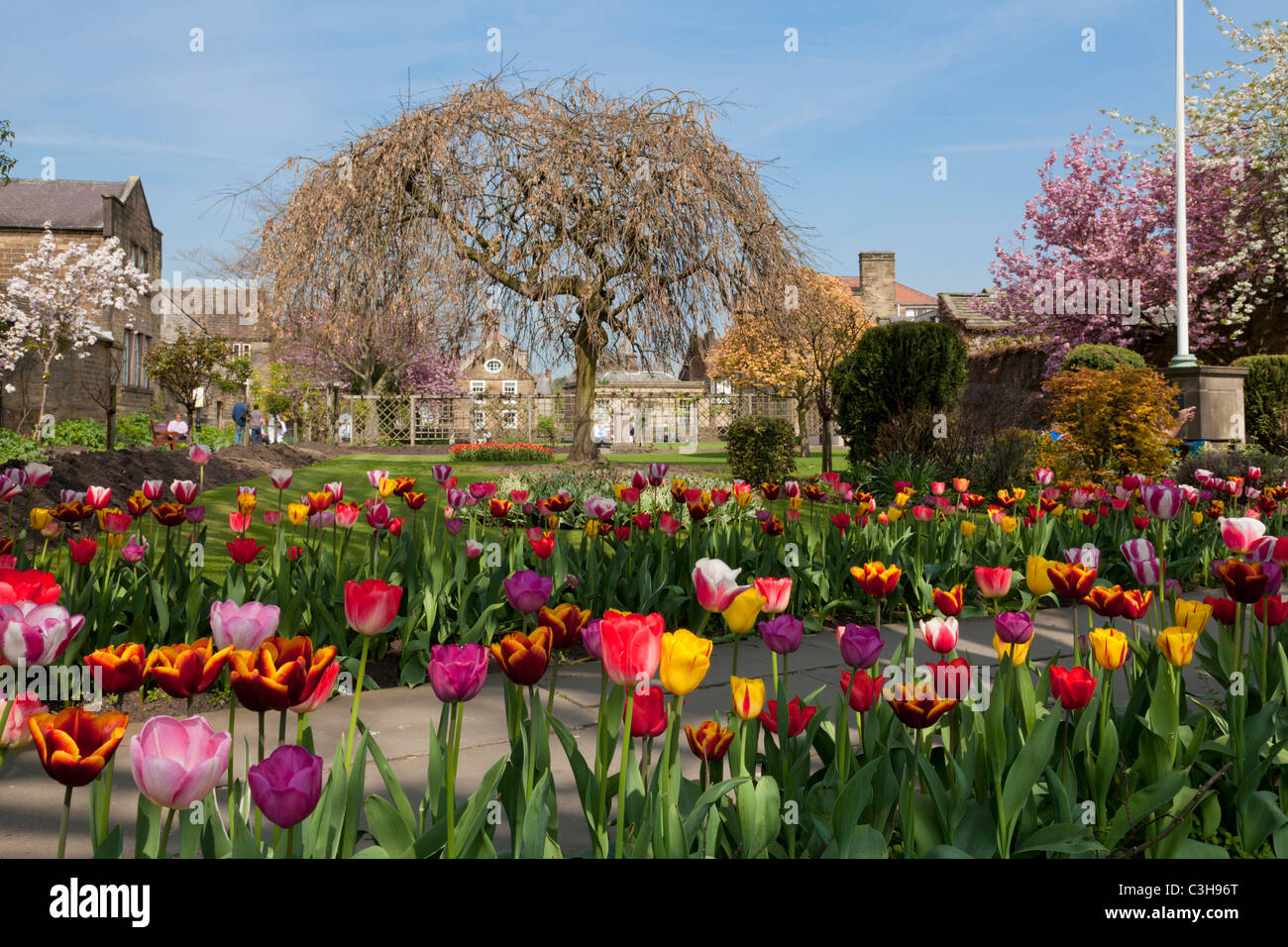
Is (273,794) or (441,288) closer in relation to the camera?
(273,794)

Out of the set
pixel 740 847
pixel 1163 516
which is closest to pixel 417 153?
pixel 1163 516

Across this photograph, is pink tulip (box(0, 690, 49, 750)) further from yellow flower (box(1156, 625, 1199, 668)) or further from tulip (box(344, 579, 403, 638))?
yellow flower (box(1156, 625, 1199, 668))

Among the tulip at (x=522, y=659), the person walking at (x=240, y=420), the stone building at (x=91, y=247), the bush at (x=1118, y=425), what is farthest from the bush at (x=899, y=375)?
the stone building at (x=91, y=247)

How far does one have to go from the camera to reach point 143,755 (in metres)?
1.29

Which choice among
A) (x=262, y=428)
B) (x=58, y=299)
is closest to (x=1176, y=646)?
(x=58, y=299)

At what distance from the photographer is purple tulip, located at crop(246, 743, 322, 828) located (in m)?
1.31

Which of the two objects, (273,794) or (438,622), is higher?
(273,794)

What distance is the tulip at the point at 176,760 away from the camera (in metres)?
1.29

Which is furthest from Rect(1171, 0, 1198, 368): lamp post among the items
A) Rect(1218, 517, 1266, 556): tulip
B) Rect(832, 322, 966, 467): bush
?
Rect(1218, 517, 1266, 556): tulip

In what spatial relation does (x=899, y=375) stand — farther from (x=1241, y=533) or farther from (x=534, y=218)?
(x=1241, y=533)

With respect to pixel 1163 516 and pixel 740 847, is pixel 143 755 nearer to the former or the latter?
pixel 740 847
